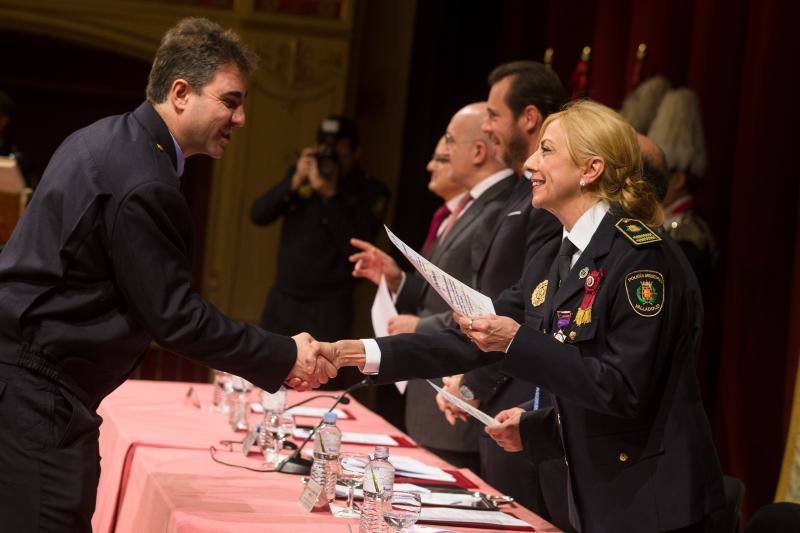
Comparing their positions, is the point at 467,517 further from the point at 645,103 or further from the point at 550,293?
the point at 645,103

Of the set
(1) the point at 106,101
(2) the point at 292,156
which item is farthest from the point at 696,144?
(1) the point at 106,101

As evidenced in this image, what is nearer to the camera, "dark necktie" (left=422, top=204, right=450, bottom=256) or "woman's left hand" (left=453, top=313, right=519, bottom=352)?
"woman's left hand" (left=453, top=313, right=519, bottom=352)

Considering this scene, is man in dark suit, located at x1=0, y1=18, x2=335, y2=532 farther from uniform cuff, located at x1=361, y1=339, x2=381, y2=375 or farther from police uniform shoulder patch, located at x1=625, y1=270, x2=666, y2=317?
police uniform shoulder patch, located at x1=625, y1=270, x2=666, y2=317

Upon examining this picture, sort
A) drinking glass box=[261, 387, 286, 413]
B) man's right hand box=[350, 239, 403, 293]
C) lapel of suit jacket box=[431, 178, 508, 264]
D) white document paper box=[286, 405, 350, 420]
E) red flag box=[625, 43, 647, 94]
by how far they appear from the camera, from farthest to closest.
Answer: red flag box=[625, 43, 647, 94]
man's right hand box=[350, 239, 403, 293]
lapel of suit jacket box=[431, 178, 508, 264]
white document paper box=[286, 405, 350, 420]
drinking glass box=[261, 387, 286, 413]

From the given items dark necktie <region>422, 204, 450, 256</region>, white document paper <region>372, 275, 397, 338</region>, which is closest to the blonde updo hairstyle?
white document paper <region>372, 275, 397, 338</region>

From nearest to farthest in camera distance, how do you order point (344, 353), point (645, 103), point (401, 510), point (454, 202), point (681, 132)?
point (401, 510) → point (344, 353) → point (454, 202) → point (681, 132) → point (645, 103)

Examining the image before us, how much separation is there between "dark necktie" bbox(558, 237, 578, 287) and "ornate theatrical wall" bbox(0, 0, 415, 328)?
14.5ft

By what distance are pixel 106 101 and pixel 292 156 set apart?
1399 mm

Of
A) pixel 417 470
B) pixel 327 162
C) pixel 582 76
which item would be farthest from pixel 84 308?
pixel 582 76

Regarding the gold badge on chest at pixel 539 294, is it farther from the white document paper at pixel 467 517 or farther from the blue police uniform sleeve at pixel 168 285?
the blue police uniform sleeve at pixel 168 285

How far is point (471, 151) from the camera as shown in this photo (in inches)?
149

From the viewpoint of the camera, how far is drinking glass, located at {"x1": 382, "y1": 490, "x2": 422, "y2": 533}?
208 cm

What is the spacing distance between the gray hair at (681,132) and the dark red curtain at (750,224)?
0.58ft

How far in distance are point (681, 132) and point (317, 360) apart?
216 cm
